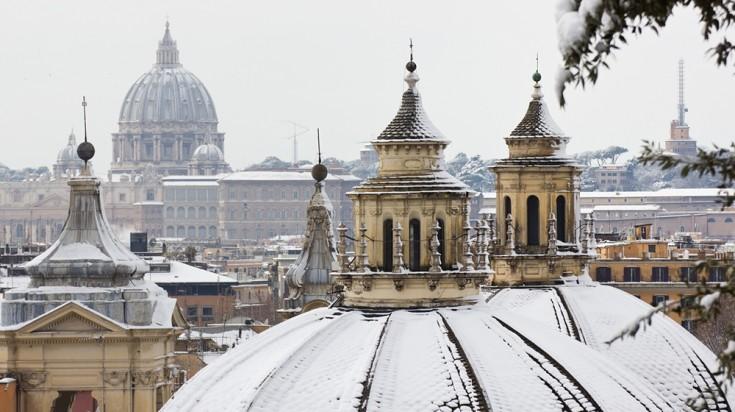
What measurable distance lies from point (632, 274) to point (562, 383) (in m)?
62.0

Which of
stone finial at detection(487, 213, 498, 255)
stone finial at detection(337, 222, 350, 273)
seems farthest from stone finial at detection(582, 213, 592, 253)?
stone finial at detection(337, 222, 350, 273)

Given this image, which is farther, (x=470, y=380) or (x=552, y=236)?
(x=552, y=236)

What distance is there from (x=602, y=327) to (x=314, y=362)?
9487 mm

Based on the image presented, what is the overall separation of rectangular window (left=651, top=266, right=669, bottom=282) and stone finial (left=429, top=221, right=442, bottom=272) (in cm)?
5858

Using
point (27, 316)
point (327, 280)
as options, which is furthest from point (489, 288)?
point (27, 316)

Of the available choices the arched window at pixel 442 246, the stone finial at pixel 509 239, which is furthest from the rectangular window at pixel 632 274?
the arched window at pixel 442 246

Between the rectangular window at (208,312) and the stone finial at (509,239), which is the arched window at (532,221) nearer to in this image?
the stone finial at (509,239)

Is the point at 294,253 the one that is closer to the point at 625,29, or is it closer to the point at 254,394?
the point at 254,394

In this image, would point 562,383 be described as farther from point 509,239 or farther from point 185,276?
point 185,276

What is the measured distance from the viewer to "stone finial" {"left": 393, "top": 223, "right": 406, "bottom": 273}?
Result: 1145 inches

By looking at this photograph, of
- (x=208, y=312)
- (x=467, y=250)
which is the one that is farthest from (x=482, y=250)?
(x=208, y=312)

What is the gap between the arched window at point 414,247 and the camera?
29469mm

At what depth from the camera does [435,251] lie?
95.8ft

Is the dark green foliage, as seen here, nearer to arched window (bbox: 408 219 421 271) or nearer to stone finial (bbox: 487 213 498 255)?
arched window (bbox: 408 219 421 271)
